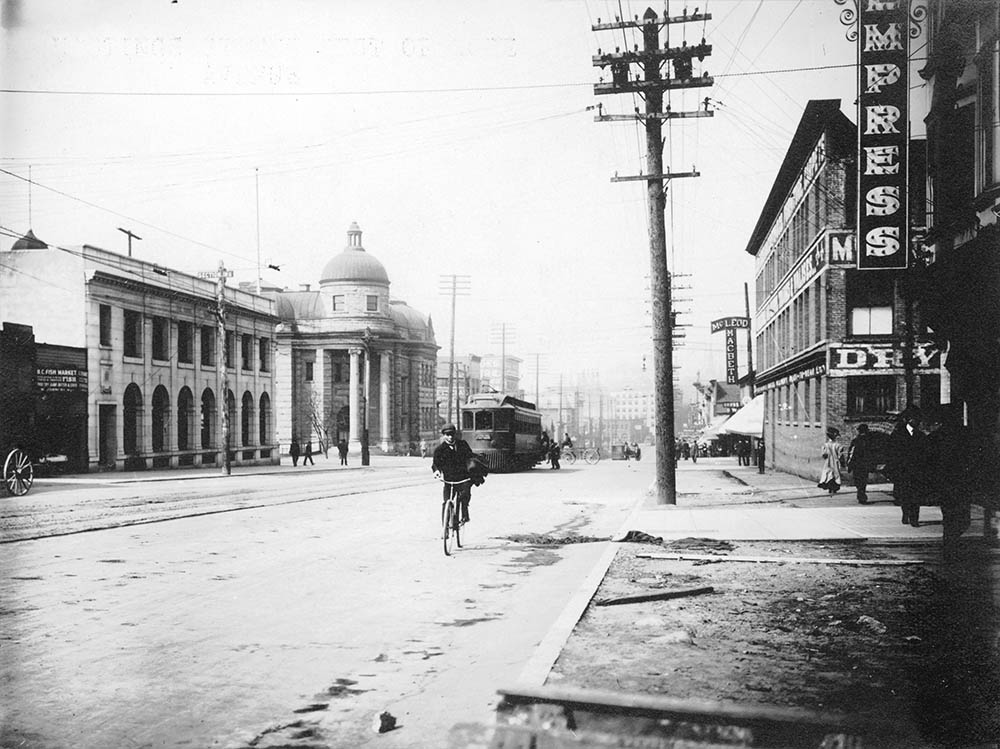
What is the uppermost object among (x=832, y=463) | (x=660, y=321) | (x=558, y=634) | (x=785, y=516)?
(x=660, y=321)

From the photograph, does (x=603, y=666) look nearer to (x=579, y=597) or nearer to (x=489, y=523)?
(x=579, y=597)

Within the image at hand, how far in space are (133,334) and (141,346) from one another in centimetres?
65

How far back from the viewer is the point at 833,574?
9.41 metres

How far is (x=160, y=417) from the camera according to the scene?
132ft

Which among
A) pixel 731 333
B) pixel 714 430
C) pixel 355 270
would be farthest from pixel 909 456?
pixel 731 333

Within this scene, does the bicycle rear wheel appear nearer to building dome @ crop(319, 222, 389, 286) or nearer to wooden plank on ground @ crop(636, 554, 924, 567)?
wooden plank on ground @ crop(636, 554, 924, 567)

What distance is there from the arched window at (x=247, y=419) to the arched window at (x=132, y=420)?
10.6 m

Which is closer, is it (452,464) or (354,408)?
(452,464)

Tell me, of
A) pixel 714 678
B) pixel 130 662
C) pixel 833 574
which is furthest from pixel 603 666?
pixel 833 574

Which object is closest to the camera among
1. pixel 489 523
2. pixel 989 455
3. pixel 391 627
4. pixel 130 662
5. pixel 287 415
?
pixel 130 662

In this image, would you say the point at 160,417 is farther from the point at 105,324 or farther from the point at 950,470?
the point at 950,470

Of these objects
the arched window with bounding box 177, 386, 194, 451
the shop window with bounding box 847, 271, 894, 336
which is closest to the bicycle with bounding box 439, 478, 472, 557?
the shop window with bounding box 847, 271, 894, 336

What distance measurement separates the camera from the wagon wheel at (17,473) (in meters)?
21.0

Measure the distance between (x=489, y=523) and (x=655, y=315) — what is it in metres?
6.05
